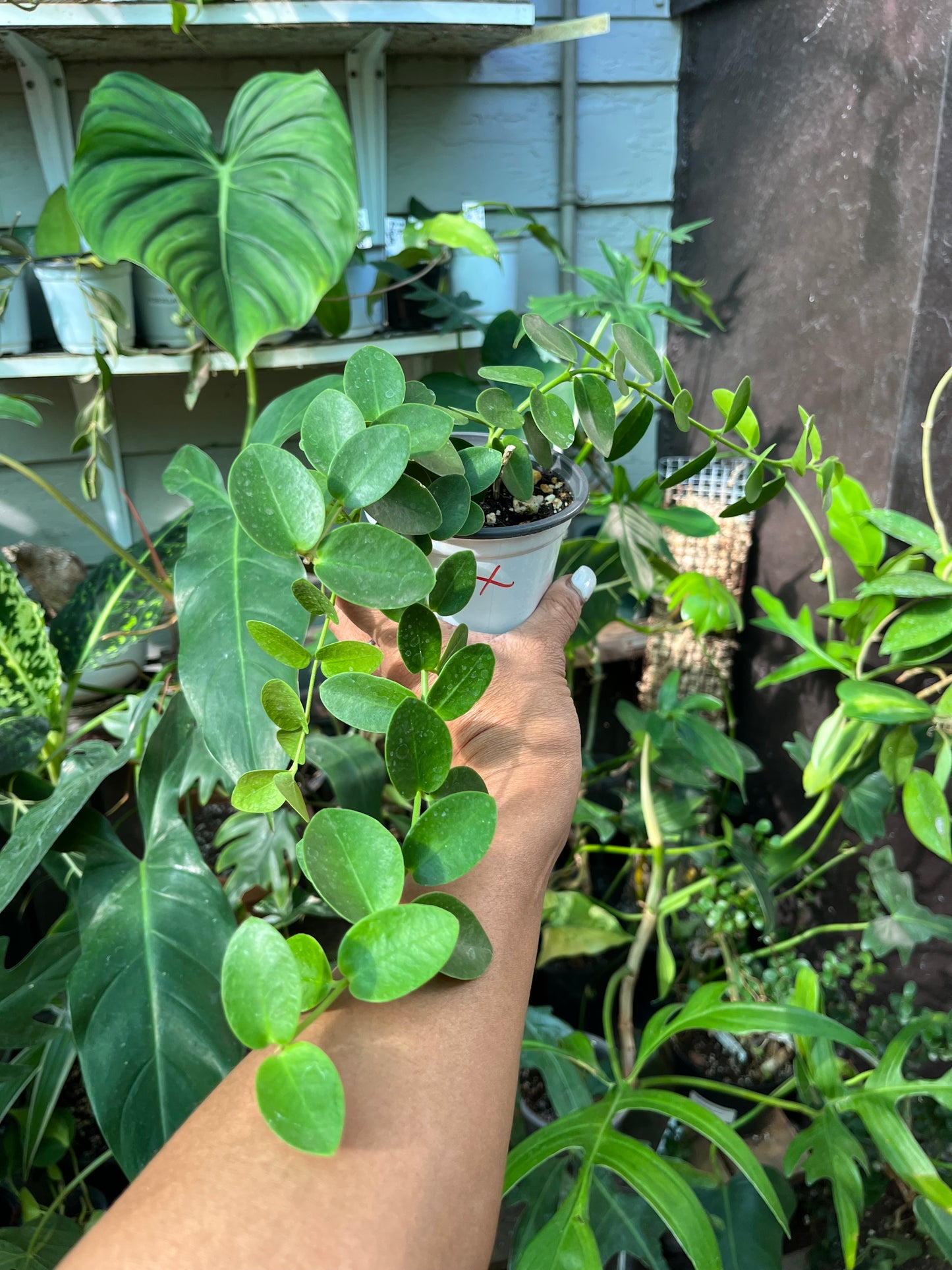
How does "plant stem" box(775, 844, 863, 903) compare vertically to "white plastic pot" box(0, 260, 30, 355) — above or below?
below

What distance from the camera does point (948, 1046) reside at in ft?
3.73

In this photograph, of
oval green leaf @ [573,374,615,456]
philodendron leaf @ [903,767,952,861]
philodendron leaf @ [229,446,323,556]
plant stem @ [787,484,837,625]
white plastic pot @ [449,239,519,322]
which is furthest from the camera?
white plastic pot @ [449,239,519,322]

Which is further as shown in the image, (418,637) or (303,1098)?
(418,637)

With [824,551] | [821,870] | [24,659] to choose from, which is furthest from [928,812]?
[24,659]

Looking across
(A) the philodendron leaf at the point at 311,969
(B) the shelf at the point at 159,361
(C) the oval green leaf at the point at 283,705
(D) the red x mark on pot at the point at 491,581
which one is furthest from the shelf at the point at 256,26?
(A) the philodendron leaf at the point at 311,969

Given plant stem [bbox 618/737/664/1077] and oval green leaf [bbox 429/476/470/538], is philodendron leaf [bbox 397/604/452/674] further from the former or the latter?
plant stem [bbox 618/737/664/1077]

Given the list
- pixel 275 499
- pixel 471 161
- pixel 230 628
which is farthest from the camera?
pixel 471 161

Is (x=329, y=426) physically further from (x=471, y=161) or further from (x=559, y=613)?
(x=471, y=161)

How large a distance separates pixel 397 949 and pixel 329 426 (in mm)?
239

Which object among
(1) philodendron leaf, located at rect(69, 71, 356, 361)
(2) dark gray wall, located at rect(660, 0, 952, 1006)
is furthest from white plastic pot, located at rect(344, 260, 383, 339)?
(2) dark gray wall, located at rect(660, 0, 952, 1006)

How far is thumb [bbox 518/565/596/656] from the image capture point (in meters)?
0.62

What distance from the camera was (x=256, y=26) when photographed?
1.15 m

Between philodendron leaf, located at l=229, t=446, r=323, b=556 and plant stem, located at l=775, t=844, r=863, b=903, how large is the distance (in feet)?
3.34

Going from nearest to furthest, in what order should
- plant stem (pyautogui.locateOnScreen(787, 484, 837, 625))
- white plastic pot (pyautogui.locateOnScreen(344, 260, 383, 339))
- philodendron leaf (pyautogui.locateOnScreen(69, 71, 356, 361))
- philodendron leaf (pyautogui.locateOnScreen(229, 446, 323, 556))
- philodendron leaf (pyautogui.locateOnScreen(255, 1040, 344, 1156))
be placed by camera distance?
philodendron leaf (pyautogui.locateOnScreen(255, 1040, 344, 1156)), philodendron leaf (pyautogui.locateOnScreen(229, 446, 323, 556)), philodendron leaf (pyautogui.locateOnScreen(69, 71, 356, 361)), plant stem (pyautogui.locateOnScreen(787, 484, 837, 625)), white plastic pot (pyautogui.locateOnScreen(344, 260, 383, 339))
